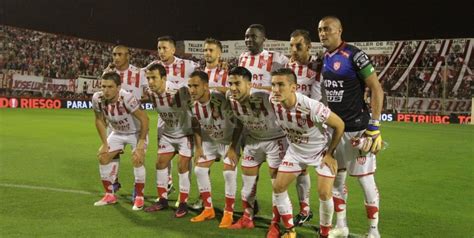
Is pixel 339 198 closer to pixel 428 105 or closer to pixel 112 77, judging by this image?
pixel 112 77

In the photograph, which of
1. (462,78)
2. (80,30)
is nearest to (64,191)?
(462,78)

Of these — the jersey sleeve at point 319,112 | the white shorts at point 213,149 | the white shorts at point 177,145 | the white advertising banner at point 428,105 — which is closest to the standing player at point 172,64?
the white shorts at point 177,145

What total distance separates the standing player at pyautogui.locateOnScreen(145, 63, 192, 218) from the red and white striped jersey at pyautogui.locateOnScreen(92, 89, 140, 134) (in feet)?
1.07

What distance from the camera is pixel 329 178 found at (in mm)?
4730

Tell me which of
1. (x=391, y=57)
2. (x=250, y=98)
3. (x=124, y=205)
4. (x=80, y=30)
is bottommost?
(x=124, y=205)

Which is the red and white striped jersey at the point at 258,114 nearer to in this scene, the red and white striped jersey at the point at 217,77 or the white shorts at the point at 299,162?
the white shorts at the point at 299,162

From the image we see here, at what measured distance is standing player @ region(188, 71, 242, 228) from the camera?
5730 millimetres

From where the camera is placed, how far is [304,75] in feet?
18.9

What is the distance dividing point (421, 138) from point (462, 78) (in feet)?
33.9

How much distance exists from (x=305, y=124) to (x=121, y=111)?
9.45ft

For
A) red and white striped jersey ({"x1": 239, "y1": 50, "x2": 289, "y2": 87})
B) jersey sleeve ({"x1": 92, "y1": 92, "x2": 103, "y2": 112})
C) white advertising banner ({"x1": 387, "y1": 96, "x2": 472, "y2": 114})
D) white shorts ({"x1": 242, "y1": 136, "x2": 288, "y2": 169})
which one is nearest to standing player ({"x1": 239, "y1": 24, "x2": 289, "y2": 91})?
red and white striped jersey ({"x1": 239, "y1": 50, "x2": 289, "y2": 87})

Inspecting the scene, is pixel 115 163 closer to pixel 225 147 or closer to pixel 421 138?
pixel 225 147

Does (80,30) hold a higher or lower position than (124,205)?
higher

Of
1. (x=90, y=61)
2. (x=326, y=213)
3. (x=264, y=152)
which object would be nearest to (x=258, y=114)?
(x=264, y=152)
